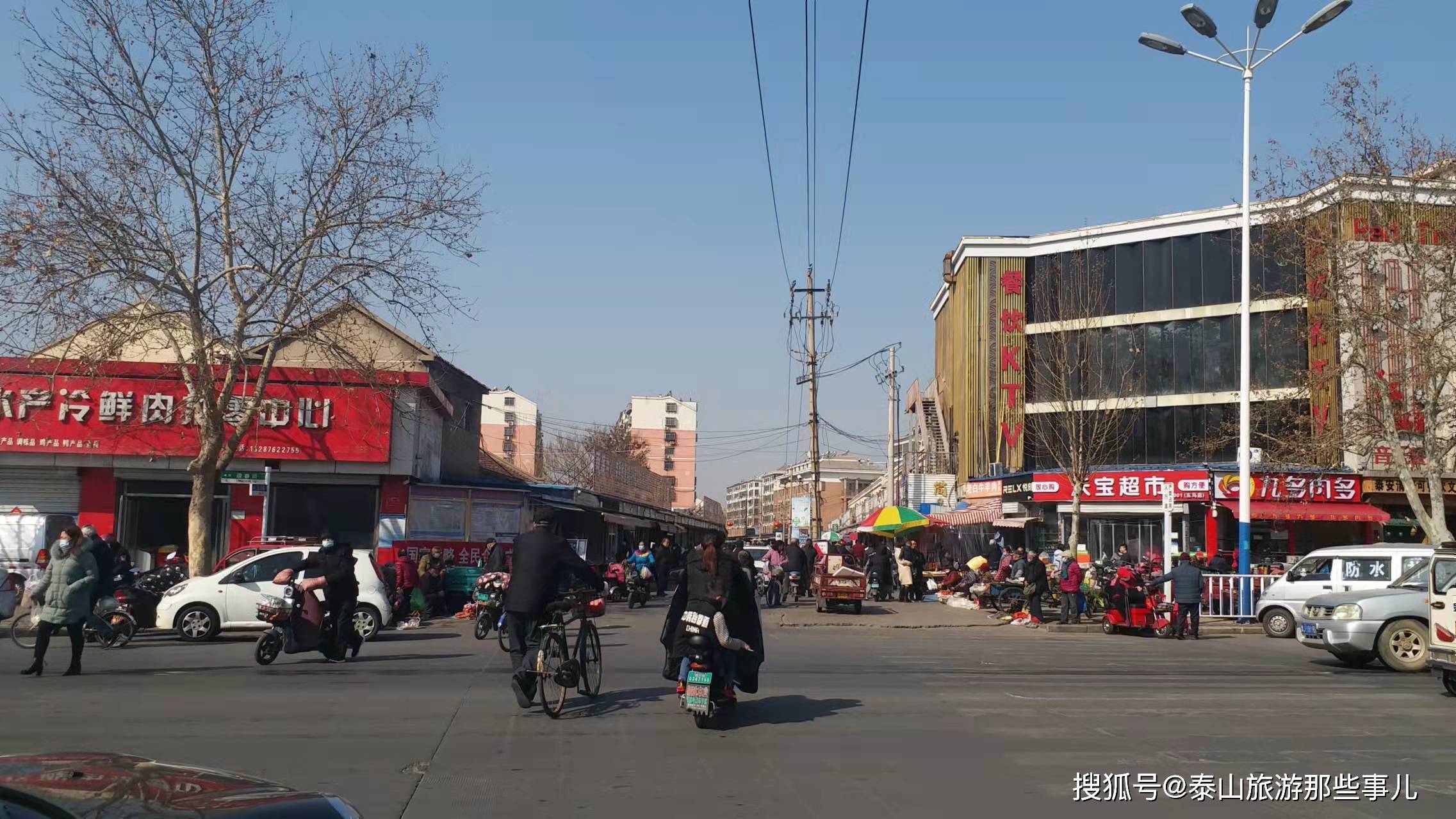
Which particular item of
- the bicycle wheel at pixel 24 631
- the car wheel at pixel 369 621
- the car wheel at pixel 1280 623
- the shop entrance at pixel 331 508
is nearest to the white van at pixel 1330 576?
the car wheel at pixel 1280 623

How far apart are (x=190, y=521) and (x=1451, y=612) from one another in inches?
864

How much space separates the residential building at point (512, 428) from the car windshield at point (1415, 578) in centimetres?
8542

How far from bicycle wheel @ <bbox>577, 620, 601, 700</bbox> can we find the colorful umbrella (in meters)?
25.1

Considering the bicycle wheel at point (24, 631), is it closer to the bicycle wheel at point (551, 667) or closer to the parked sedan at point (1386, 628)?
the bicycle wheel at point (551, 667)

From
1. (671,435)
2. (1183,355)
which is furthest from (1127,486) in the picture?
(671,435)

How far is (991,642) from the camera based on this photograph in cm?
2050

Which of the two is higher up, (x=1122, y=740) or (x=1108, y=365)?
(x=1108, y=365)

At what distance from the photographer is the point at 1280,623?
23031 mm

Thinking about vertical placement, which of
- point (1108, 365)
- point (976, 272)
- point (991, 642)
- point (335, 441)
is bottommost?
point (991, 642)

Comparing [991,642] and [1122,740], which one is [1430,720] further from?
[991,642]

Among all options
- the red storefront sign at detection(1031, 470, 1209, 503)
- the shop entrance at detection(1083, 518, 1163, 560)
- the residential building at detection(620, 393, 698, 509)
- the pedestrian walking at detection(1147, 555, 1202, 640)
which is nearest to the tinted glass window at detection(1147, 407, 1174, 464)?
the shop entrance at detection(1083, 518, 1163, 560)

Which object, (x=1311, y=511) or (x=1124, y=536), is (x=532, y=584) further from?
(x=1124, y=536)

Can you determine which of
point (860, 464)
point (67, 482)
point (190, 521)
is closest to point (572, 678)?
point (190, 521)

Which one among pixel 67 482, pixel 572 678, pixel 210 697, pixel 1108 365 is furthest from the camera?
pixel 1108 365
